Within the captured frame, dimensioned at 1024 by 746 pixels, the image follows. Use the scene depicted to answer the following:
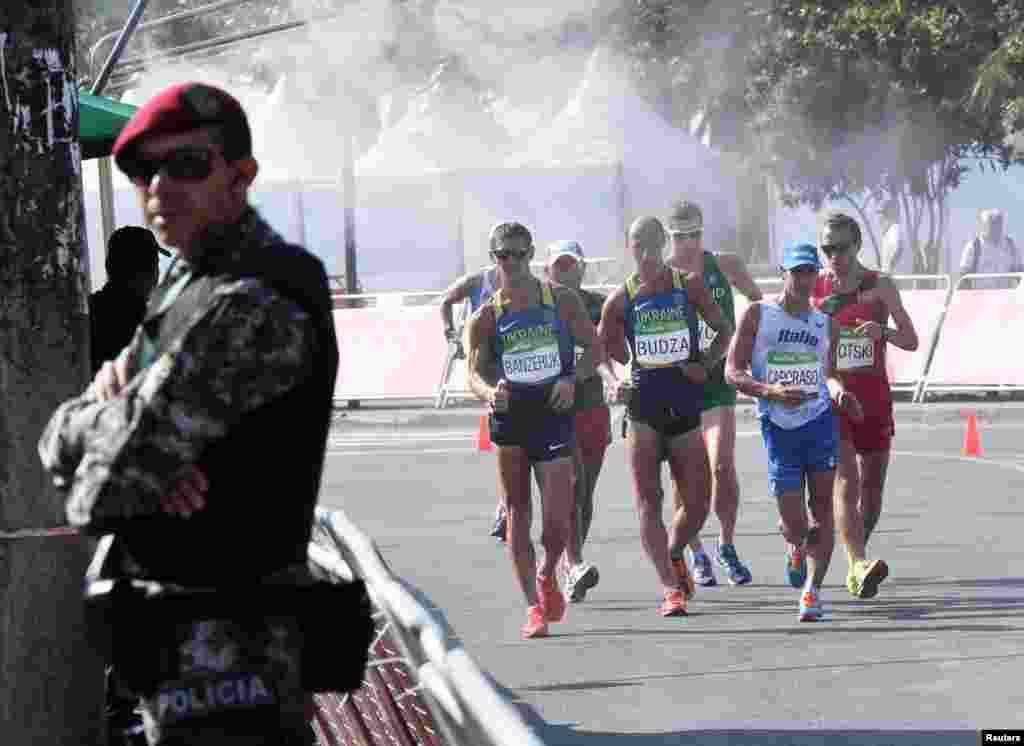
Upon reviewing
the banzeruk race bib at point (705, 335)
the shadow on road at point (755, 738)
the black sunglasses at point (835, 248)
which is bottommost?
the shadow on road at point (755, 738)

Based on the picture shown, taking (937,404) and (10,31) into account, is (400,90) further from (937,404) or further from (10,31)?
(10,31)

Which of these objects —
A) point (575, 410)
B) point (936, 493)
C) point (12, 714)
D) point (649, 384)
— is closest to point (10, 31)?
point (12, 714)

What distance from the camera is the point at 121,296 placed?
743 centimetres

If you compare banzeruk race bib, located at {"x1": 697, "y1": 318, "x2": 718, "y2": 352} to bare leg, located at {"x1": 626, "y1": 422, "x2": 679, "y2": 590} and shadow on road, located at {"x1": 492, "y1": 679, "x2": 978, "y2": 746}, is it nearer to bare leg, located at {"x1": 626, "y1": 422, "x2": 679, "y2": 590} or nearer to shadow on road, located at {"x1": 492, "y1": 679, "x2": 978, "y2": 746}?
bare leg, located at {"x1": 626, "y1": 422, "x2": 679, "y2": 590}

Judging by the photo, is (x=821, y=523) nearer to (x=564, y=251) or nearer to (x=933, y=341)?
(x=564, y=251)

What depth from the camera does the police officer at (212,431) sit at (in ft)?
11.7

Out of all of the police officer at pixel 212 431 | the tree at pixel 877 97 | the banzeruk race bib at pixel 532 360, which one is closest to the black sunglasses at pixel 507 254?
the banzeruk race bib at pixel 532 360

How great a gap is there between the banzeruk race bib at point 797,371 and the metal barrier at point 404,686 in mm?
3494

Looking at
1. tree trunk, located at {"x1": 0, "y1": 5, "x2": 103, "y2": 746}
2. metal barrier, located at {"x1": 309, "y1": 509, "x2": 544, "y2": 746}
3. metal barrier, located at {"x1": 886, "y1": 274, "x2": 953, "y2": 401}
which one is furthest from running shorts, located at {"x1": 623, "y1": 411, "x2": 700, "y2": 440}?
metal barrier, located at {"x1": 886, "y1": 274, "x2": 953, "y2": 401}

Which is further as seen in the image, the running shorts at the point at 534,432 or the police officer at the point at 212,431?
the running shorts at the point at 534,432

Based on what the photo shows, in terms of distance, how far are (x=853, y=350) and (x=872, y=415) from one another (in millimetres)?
319

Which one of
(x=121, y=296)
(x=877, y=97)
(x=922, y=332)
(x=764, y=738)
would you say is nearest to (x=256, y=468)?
(x=121, y=296)

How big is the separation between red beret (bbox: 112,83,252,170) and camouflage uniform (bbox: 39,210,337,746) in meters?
0.14

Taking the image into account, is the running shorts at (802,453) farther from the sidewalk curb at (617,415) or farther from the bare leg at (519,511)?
the sidewalk curb at (617,415)
